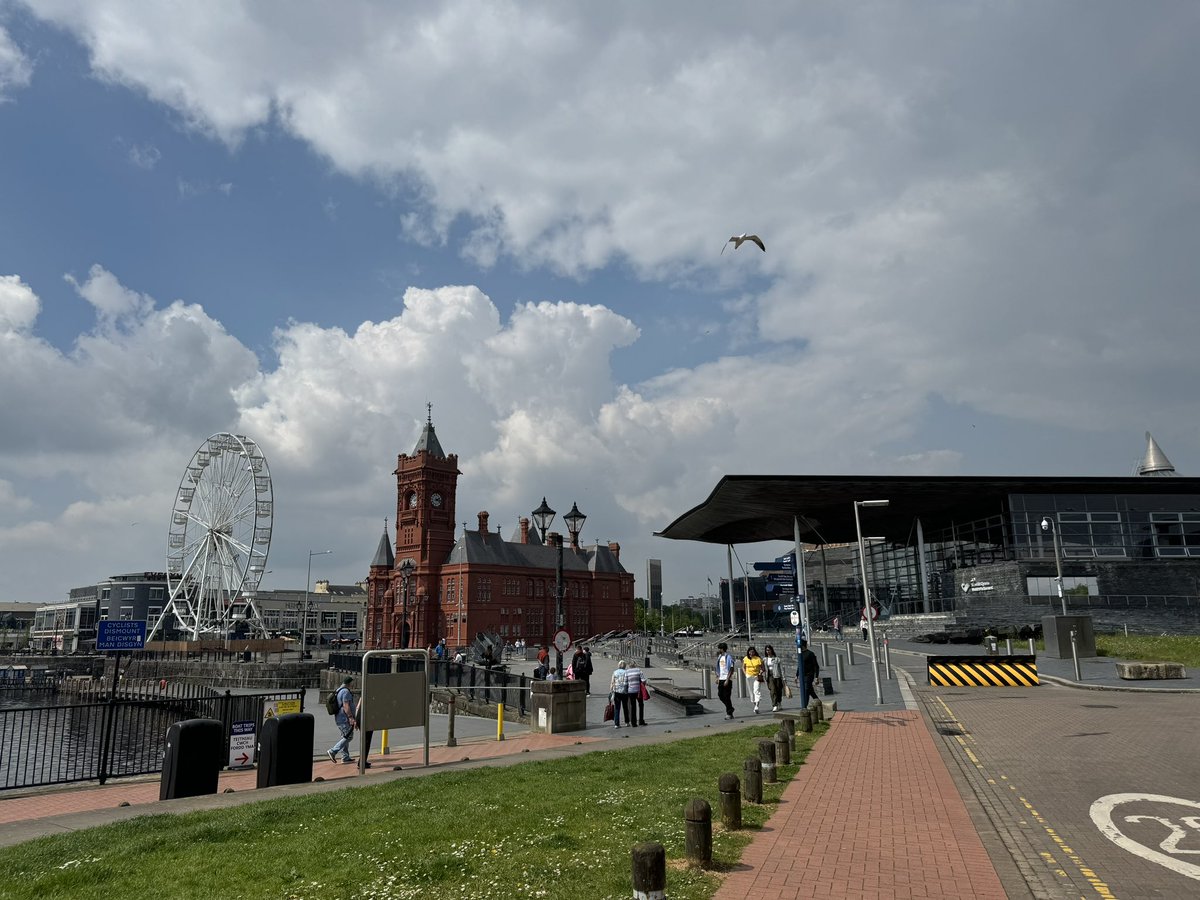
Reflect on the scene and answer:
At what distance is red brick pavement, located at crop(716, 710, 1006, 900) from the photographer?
7.20 metres

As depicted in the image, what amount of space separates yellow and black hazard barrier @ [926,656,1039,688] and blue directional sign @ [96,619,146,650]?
24.1 meters

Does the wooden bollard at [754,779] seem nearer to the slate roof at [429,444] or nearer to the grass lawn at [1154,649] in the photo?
the grass lawn at [1154,649]

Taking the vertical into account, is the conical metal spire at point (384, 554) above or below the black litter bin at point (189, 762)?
above

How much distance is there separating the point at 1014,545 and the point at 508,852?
193 ft

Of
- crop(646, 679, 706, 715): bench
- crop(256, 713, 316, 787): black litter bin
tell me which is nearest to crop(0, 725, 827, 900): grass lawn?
crop(256, 713, 316, 787): black litter bin

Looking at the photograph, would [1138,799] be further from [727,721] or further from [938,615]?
[938,615]

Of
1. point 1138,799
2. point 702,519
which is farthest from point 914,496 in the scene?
point 1138,799

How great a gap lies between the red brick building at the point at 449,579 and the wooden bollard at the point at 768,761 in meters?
90.8

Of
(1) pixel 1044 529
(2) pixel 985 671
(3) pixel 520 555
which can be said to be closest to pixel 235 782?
(2) pixel 985 671

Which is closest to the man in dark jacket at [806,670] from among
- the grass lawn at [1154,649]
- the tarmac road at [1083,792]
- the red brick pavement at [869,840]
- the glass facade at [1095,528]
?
the tarmac road at [1083,792]

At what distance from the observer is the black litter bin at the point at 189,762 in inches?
499

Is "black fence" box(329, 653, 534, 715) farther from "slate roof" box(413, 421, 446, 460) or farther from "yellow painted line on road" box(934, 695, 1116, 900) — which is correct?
"slate roof" box(413, 421, 446, 460)

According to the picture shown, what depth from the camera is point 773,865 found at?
7797 millimetres

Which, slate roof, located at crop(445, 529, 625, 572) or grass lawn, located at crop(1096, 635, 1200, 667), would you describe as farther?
slate roof, located at crop(445, 529, 625, 572)
